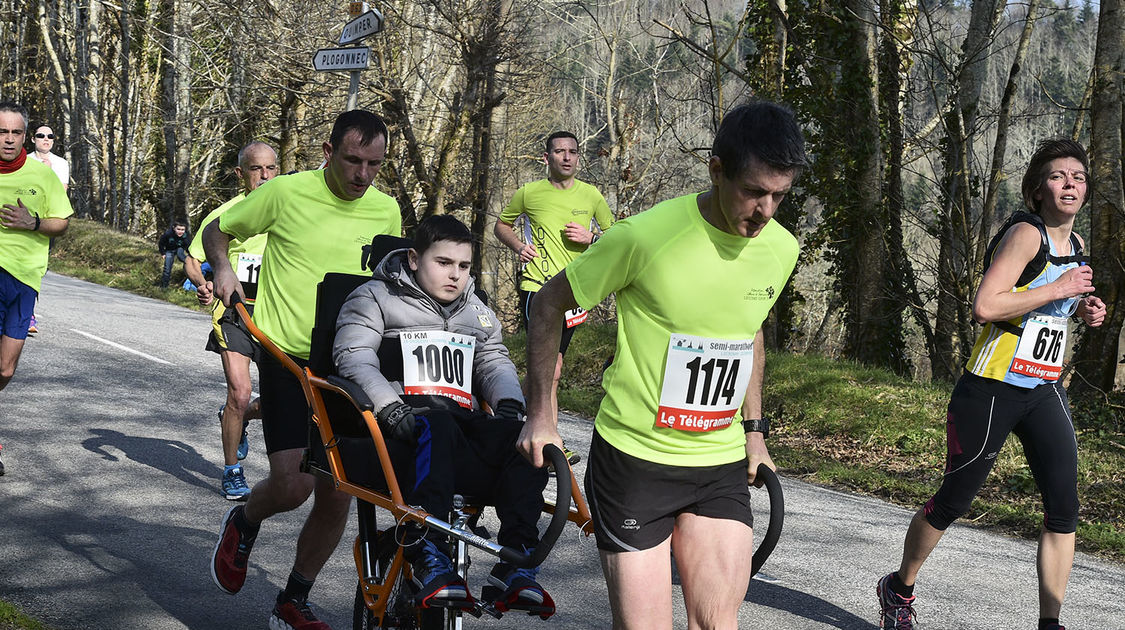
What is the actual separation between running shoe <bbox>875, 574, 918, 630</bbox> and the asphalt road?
22cm

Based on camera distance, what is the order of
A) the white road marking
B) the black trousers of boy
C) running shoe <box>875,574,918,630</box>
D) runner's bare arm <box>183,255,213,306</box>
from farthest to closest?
the white road marking < runner's bare arm <box>183,255,213,306</box> < running shoe <box>875,574,918,630</box> < the black trousers of boy

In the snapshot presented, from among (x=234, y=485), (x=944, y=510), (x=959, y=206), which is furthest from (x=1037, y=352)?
(x=959, y=206)

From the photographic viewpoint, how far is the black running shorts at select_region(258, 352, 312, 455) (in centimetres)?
491

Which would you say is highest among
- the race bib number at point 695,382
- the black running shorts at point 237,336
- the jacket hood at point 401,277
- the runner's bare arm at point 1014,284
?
the runner's bare arm at point 1014,284

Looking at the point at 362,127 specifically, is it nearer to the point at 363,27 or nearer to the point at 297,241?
the point at 297,241

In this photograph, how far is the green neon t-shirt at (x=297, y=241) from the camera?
210 inches

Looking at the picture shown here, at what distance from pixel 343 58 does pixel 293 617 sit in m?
7.28

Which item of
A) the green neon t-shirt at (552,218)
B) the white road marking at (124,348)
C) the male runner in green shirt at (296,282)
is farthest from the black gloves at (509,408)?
the white road marking at (124,348)

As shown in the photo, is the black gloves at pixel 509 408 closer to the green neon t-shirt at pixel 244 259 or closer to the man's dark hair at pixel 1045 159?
the man's dark hair at pixel 1045 159

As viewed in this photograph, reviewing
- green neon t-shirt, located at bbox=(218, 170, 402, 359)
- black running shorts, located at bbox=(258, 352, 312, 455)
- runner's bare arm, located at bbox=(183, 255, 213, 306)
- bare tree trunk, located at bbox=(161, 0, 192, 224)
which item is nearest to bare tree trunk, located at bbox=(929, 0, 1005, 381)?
runner's bare arm, located at bbox=(183, 255, 213, 306)

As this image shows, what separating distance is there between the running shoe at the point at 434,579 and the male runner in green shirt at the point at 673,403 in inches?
24.4

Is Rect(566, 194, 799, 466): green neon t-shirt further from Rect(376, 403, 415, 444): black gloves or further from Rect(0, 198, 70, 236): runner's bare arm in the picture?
Rect(0, 198, 70, 236): runner's bare arm

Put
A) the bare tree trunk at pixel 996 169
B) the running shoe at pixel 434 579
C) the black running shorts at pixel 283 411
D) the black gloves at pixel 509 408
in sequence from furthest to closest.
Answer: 1. the bare tree trunk at pixel 996 169
2. the black running shorts at pixel 283 411
3. the black gloves at pixel 509 408
4. the running shoe at pixel 434 579

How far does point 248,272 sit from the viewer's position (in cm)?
821
